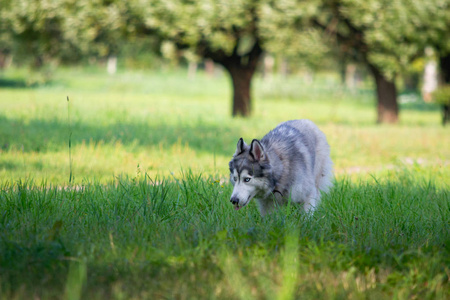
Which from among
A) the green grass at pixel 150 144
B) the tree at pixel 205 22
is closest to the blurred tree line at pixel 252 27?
the tree at pixel 205 22

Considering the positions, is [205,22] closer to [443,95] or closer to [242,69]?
[242,69]

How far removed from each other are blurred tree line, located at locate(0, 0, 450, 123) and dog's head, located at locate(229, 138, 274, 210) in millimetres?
12160

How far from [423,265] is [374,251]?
0.40m

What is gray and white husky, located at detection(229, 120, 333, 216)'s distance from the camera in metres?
5.25

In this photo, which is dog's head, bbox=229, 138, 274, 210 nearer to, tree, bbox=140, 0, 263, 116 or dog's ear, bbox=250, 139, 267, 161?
dog's ear, bbox=250, 139, 267, 161

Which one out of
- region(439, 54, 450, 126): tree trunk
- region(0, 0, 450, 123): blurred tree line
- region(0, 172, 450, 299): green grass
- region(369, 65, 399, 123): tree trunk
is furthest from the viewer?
region(369, 65, 399, 123): tree trunk

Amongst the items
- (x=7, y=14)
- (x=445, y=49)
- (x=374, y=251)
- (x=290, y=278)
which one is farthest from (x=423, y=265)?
(x=7, y=14)

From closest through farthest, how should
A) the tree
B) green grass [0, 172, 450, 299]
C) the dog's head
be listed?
green grass [0, 172, 450, 299] < the dog's head < the tree

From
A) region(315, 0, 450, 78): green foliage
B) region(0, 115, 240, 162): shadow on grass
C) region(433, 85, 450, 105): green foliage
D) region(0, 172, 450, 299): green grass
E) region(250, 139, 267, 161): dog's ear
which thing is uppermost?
region(315, 0, 450, 78): green foliage

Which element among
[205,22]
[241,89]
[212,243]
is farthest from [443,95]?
[212,243]

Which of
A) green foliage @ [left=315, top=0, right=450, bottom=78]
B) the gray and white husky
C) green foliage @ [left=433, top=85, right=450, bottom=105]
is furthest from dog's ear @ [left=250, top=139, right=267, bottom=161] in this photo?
green foliage @ [left=433, top=85, right=450, bottom=105]

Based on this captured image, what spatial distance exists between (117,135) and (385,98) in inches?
482

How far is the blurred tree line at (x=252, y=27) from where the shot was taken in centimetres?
1700

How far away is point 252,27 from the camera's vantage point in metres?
18.2
